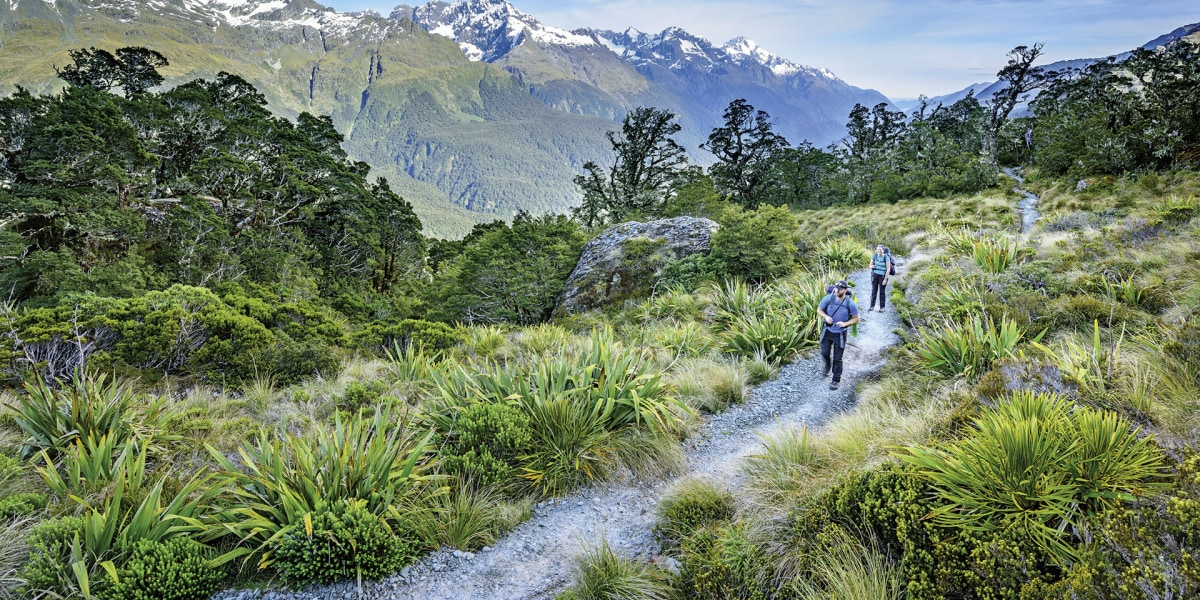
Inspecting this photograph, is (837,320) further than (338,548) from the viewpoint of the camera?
Yes

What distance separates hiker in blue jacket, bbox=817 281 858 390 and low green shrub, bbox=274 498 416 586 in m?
6.13

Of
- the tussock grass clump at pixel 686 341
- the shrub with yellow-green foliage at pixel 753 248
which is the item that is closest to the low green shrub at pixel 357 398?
the tussock grass clump at pixel 686 341

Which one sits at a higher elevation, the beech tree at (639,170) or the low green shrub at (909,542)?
the beech tree at (639,170)

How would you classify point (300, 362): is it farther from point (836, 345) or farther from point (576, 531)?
point (836, 345)

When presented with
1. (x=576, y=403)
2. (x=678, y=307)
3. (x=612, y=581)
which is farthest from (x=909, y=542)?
(x=678, y=307)

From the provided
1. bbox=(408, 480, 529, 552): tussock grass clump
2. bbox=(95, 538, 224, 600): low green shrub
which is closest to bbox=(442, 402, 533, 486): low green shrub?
bbox=(408, 480, 529, 552): tussock grass clump

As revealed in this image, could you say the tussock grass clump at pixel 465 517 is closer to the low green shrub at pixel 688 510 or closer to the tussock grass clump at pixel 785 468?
the low green shrub at pixel 688 510

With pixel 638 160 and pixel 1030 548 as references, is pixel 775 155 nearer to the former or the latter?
pixel 638 160

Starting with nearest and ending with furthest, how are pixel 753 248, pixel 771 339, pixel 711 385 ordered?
pixel 711 385
pixel 771 339
pixel 753 248

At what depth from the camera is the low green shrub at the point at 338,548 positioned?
318 cm

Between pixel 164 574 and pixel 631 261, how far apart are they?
618 inches

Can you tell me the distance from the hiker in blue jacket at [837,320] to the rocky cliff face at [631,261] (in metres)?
9.32

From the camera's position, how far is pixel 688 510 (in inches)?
156

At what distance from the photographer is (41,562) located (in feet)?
9.33
